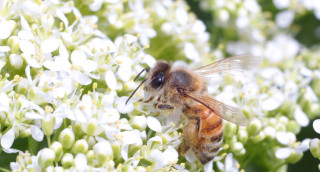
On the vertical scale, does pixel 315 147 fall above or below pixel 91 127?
below

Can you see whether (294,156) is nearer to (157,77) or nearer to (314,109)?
(314,109)

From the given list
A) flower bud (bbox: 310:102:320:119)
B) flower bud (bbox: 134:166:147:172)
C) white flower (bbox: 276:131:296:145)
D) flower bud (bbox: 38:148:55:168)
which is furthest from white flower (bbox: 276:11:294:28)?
flower bud (bbox: 38:148:55:168)

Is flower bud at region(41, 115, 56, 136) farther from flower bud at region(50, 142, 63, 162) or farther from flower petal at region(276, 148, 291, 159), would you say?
flower petal at region(276, 148, 291, 159)

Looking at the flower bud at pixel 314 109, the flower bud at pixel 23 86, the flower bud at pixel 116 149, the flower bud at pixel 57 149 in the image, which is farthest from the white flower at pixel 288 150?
the flower bud at pixel 23 86

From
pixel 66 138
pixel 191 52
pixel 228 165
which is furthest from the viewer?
pixel 191 52

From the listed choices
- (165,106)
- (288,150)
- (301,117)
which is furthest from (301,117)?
(165,106)

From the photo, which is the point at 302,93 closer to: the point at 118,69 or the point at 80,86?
the point at 118,69
